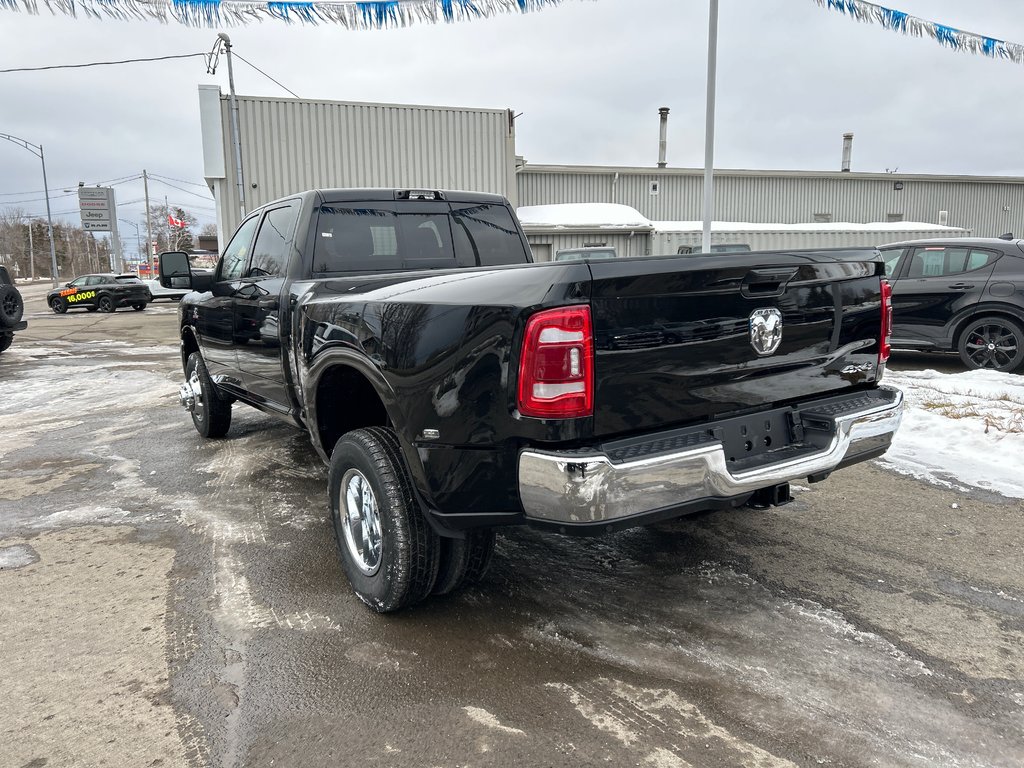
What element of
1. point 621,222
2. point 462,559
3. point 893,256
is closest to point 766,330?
point 462,559

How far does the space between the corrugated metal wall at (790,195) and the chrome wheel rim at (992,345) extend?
Result: 698 inches

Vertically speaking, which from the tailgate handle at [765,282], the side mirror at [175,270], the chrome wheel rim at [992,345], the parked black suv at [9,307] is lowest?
the chrome wheel rim at [992,345]

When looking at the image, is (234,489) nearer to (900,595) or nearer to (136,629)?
(136,629)

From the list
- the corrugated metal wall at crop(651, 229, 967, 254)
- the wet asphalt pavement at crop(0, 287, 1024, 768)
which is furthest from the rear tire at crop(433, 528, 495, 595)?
the corrugated metal wall at crop(651, 229, 967, 254)

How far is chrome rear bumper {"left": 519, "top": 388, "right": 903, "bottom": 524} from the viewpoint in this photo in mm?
2203

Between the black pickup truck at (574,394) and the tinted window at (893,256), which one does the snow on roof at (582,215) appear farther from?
the black pickup truck at (574,394)

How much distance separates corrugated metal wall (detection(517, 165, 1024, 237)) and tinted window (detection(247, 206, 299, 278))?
20167 mm

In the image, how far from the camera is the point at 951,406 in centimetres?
614

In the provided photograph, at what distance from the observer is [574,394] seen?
224cm

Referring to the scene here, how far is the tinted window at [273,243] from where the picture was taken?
4333 mm

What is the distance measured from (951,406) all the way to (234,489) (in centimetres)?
574

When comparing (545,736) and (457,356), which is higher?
(457,356)

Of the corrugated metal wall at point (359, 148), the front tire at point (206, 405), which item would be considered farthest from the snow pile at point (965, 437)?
the corrugated metal wall at point (359, 148)

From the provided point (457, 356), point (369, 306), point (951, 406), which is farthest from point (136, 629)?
point (951, 406)
